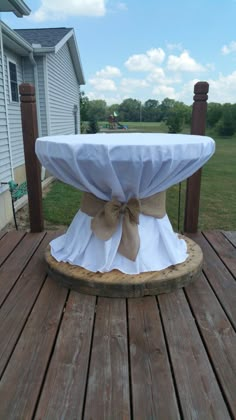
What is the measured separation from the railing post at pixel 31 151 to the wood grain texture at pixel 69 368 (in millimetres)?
1144

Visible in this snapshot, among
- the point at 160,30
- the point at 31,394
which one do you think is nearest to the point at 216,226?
the point at 31,394

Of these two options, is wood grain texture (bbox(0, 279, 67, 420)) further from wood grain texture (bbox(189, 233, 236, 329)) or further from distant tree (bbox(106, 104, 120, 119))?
distant tree (bbox(106, 104, 120, 119))

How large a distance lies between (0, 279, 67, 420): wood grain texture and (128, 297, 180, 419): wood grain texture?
0.31m

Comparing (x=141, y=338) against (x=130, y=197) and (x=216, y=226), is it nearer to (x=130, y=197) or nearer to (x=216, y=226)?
(x=130, y=197)

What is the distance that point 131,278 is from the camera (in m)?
1.50

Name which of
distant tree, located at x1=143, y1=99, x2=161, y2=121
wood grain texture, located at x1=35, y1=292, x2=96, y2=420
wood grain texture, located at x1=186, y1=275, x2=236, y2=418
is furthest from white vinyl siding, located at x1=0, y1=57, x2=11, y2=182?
distant tree, located at x1=143, y1=99, x2=161, y2=121

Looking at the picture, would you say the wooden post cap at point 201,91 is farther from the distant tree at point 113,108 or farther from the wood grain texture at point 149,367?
the distant tree at point 113,108

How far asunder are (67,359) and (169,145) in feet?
2.93

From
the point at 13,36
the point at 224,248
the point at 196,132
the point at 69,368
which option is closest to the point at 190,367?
the point at 69,368

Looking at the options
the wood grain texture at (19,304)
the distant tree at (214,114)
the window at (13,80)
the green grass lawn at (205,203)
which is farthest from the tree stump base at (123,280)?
the distant tree at (214,114)

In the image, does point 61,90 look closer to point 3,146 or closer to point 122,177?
point 3,146

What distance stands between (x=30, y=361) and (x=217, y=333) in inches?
28.7

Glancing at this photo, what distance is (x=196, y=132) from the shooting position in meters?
2.35

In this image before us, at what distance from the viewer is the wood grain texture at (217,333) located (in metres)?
1.03
